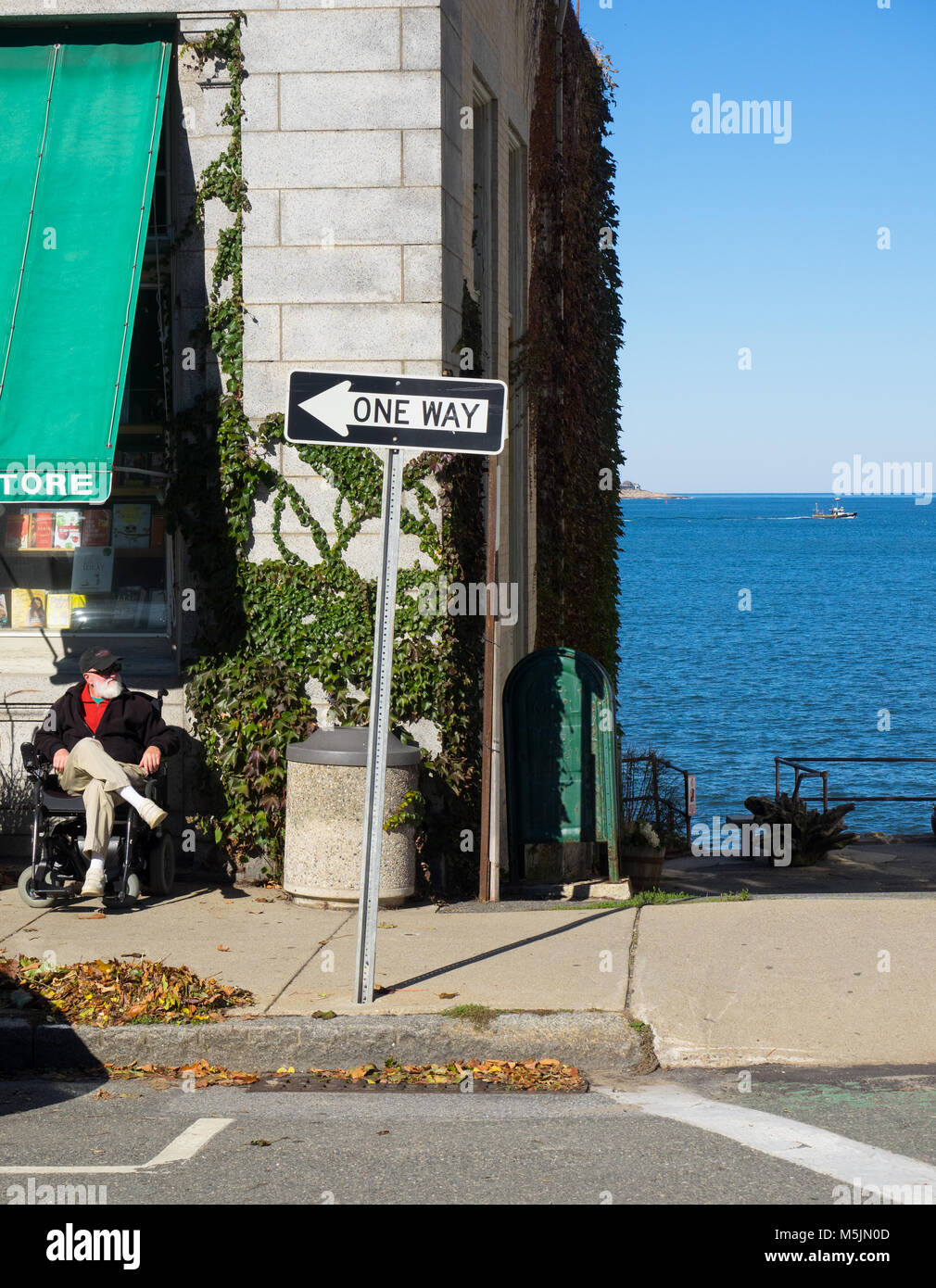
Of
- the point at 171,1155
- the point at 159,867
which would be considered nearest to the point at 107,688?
the point at 159,867

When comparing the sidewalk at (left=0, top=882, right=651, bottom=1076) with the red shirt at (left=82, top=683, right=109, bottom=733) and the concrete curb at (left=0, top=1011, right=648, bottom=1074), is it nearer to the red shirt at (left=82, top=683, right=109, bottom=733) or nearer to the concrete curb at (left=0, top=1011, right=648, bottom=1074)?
the concrete curb at (left=0, top=1011, right=648, bottom=1074)

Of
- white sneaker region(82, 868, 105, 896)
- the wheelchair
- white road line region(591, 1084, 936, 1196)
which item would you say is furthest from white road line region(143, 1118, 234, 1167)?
the wheelchair

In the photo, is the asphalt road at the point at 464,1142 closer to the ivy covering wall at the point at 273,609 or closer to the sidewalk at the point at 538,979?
the sidewalk at the point at 538,979

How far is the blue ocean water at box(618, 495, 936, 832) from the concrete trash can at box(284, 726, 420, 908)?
13697mm

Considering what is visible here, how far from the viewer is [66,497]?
A: 8.09 m

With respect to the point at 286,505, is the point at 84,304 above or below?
above

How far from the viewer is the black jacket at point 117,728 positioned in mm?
8914

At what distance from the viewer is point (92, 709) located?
905cm

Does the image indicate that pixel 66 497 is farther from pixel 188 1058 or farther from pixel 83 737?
pixel 188 1058

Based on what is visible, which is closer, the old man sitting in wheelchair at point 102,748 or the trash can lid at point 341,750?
the old man sitting in wheelchair at point 102,748

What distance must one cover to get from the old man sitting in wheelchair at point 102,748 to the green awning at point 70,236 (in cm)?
139

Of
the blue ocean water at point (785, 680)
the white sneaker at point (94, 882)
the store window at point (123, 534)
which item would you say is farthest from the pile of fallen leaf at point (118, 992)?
the blue ocean water at point (785, 680)
